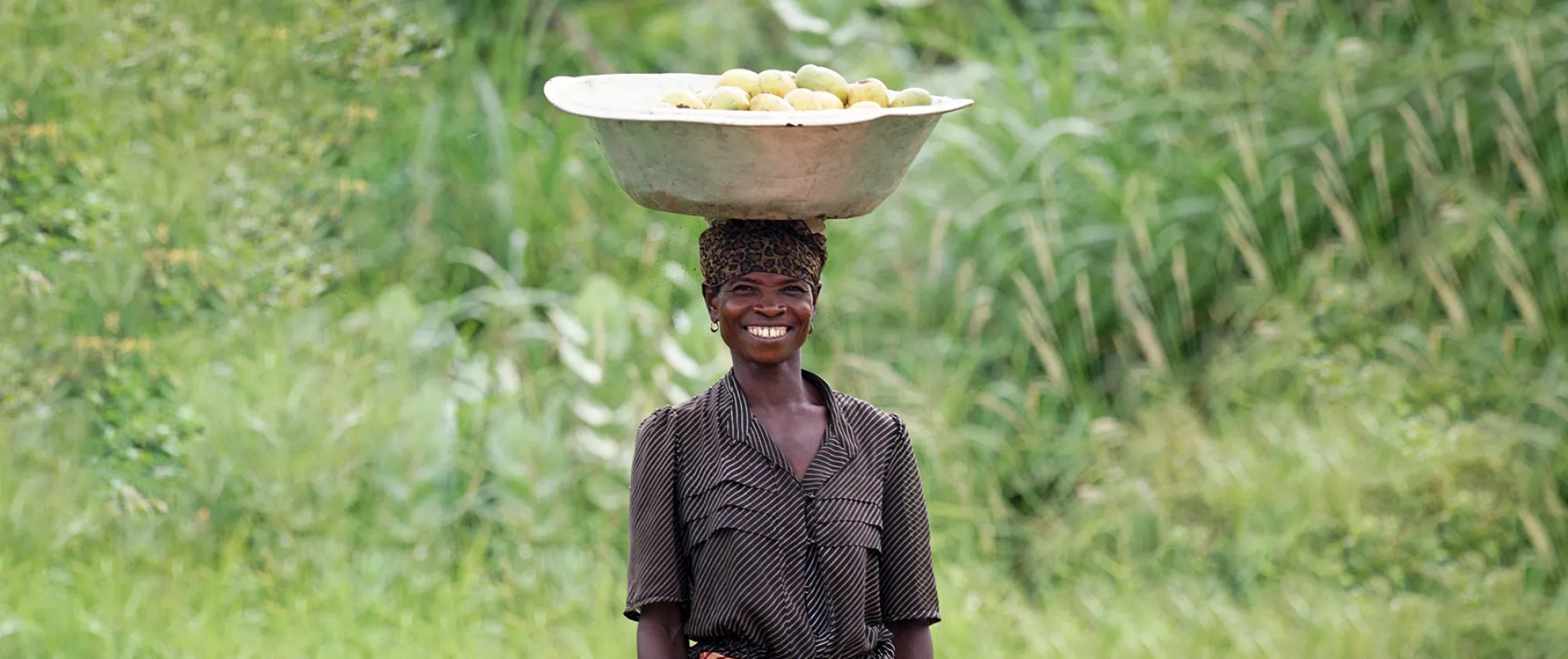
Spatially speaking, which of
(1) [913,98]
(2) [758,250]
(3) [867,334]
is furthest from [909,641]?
(3) [867,334]

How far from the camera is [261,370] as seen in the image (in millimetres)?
4828

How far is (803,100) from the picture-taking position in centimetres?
243

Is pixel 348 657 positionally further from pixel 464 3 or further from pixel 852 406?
pixel 464 3

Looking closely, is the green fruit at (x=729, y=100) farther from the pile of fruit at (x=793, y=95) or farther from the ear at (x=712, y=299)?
the ear at (x=712, y=299)

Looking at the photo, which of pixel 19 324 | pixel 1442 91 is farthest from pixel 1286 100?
pixel 19 324

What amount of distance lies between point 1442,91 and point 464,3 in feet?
12.0

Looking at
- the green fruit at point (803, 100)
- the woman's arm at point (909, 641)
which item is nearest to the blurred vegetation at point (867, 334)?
the woman's arm at point (909, 641)

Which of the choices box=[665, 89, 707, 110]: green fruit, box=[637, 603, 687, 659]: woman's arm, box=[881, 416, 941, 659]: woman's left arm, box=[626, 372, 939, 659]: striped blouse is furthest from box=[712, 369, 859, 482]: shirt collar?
box=[665, 89, 707, 110]: green fruit

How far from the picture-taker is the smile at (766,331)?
252cm

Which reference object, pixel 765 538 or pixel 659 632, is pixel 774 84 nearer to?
pixel 765 538

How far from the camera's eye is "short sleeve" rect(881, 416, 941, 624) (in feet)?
8.69

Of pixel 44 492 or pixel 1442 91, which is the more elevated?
pixel 1442 91

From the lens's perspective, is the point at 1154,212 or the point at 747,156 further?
the point at 1154,212

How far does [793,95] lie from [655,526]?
2.37 feet
